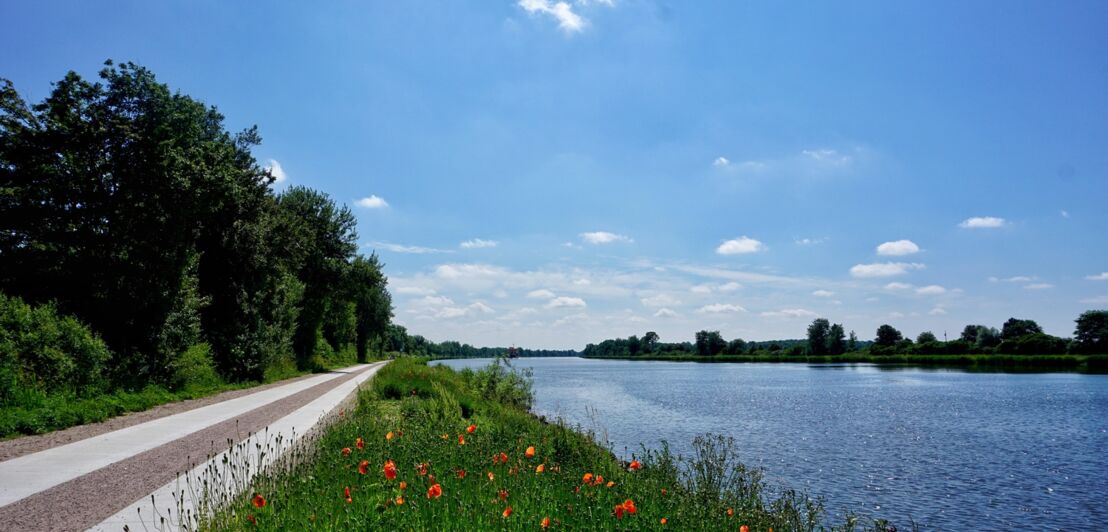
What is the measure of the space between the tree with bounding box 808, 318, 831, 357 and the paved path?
125 meters

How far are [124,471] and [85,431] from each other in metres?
5.47

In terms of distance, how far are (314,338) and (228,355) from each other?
59.3 ft

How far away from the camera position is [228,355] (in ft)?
86.6

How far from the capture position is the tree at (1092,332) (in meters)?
77.1

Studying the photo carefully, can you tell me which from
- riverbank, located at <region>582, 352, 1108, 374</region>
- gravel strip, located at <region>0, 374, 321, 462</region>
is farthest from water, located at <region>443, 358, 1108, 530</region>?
riverbank, located at <region>582, 352, 1108, 374</region>

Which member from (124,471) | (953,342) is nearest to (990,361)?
(953,342)

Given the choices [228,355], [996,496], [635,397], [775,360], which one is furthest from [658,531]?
[775,360]

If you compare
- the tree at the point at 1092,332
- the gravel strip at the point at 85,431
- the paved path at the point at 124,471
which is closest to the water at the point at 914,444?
the paved path at the point at 124,471

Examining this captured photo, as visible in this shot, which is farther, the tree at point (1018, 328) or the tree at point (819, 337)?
the tree at point (819, 337)

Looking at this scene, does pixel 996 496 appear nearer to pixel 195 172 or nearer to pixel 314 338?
pixel 195 172

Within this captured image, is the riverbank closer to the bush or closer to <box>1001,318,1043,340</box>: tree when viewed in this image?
<box>1001,318,1043,340</box>: tree

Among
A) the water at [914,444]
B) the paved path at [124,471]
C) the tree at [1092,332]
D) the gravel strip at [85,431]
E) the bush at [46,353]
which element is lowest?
the water at [914,444]

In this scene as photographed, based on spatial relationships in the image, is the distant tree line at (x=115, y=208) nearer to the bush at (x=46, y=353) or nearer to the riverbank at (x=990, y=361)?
the bush at (x=46, y=353)

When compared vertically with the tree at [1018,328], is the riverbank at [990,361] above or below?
below
